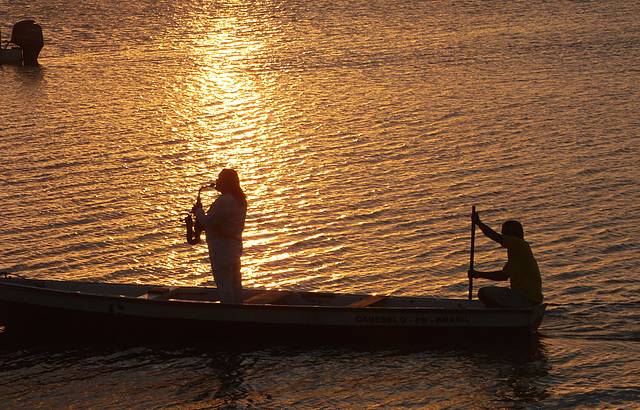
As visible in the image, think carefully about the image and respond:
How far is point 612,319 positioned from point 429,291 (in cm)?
362

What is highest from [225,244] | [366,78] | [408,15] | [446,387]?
[408,15]

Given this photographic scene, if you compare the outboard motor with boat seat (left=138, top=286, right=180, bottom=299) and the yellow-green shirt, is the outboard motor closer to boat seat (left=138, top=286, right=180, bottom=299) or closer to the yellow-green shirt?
boat seat (left=138, top=286, right=180, bottom=299)

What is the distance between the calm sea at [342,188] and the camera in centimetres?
1878

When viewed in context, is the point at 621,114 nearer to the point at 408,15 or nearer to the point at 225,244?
the point at 225,244

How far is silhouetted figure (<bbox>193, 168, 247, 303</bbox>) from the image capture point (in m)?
19.0

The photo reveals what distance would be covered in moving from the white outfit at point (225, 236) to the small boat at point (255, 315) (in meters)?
0.50

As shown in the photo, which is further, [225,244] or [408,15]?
[408,15]

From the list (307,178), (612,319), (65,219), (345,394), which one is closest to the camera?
(345,394)

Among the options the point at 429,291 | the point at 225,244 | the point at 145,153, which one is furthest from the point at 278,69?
the point at 225,244

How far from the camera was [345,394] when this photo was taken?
1809 cm

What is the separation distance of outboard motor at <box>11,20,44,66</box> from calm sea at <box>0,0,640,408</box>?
148 centimetres

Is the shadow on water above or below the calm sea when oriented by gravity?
below

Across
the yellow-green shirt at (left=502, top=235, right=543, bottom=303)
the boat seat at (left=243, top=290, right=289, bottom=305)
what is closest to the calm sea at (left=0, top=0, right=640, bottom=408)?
the yellow-green shirt at (left=502, top=235, right=543, bottom=303)

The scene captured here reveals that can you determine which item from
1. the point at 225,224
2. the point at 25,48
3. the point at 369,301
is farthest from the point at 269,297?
the point at 25,48
